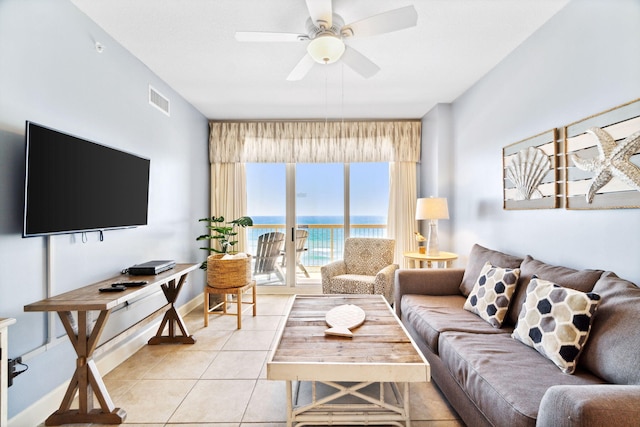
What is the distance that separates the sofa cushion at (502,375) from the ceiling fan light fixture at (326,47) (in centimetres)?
195

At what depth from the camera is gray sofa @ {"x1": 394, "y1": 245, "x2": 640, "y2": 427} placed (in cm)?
101

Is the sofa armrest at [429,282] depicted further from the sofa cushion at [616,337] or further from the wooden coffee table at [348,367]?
the sofa cushion at [616,337]

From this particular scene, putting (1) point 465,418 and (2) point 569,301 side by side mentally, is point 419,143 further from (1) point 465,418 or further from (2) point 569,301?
(1) point 465,418

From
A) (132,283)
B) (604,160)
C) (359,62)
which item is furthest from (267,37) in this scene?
(604,160)

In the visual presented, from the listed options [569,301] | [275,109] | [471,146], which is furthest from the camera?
[275,109]

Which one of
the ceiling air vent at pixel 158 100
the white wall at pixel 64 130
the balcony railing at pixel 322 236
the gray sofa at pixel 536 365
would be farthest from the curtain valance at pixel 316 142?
the gray sofa at pixel 536 365

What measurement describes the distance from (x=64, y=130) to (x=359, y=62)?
2065 millimetres

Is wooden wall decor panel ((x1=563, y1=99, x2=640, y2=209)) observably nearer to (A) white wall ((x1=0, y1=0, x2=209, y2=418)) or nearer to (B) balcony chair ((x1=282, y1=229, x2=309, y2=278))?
(B) balcony chair ((x1=282, y1=229, x2=309, y2=278))

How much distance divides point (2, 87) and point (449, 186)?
408 centimetres

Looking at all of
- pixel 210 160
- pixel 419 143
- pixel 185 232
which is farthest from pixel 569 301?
pixel 210 160

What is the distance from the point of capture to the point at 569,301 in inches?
61.7

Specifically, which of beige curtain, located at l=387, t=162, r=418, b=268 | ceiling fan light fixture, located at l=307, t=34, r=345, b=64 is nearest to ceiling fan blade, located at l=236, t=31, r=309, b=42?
ceiling fan light fixture, located at l=307, t=34, r=345, b=64

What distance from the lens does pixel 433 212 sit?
351 cm

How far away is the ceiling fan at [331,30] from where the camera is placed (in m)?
1.79
